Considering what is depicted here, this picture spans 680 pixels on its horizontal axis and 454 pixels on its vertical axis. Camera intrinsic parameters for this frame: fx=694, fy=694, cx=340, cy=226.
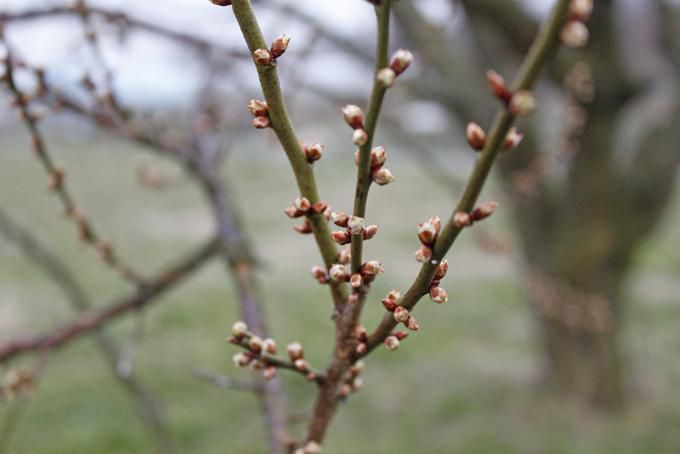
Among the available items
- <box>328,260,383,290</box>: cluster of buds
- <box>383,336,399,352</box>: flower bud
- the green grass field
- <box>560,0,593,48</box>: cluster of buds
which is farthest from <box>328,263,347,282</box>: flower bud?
the green grass field

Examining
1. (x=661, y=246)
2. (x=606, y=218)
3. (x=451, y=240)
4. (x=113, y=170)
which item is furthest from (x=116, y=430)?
(x=113, y=170)

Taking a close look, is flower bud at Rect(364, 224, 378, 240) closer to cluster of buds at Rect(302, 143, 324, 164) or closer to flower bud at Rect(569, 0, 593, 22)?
cluster of buds at Rect(302, 143, 324, 164)

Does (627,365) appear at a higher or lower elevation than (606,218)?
lower

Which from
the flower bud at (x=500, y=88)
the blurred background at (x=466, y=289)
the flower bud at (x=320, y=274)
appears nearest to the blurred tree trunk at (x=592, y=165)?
the blurred background at (x=466, y=289)

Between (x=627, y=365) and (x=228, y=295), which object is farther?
(x=228, y=295)

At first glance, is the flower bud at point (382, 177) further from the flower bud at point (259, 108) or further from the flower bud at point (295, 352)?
the flower bud at point (295, 352)

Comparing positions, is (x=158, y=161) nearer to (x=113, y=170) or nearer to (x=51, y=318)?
(x=113, y=170)

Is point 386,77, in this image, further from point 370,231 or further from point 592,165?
point 592,165
